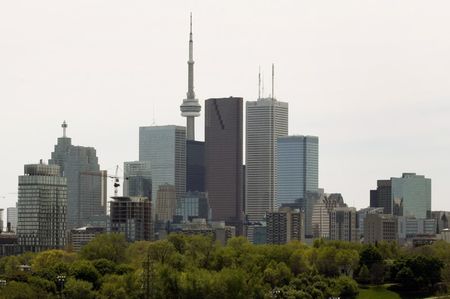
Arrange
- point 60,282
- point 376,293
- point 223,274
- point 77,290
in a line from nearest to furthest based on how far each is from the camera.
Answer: point 223,274 < point 77,290 < point 60,282 < point 376,293

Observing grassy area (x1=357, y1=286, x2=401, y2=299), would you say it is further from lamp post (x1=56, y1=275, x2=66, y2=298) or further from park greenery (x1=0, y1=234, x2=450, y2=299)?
lamp post (x1=56, y1=275, x2=66, y2=298)

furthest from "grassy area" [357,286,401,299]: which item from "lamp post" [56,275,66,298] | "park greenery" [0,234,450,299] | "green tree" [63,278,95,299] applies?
"green tree" [63,278,95,299]

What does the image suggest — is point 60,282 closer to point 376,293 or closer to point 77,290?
point 77,290

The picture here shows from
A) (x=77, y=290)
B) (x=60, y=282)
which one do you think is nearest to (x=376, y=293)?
(x=60, y=282)

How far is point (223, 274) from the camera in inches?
5399

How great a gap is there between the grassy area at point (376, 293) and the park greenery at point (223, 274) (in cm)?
134

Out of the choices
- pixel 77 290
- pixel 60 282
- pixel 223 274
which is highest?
pixel 223 274

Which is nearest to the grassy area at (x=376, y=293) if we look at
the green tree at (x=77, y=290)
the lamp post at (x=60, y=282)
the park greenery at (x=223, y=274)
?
the park greenery at (x=223, y=274)

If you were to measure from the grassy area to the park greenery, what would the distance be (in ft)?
4.40

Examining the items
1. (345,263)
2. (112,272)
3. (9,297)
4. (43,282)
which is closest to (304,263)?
(345,263)

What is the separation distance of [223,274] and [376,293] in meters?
47.2

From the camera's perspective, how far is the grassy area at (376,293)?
6854 inches

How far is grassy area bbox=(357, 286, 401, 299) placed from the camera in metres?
174

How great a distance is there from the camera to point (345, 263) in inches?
7613
